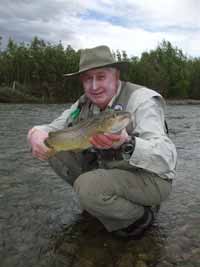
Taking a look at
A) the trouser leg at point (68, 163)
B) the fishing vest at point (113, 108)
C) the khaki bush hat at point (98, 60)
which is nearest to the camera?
the fishing vest at point (113, 108)

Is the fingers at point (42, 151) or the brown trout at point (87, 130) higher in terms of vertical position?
the brown trout at point (87, 130)

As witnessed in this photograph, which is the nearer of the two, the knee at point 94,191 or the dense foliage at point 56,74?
the knee at point 94,191

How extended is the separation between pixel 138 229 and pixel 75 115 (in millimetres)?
1509

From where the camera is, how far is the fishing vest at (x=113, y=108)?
346 cm

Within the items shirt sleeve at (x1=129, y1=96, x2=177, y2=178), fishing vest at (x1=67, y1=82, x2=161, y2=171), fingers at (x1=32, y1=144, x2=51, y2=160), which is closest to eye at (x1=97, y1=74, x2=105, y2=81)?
fishing vest at (x1=67, y1=82, x2=161, y2=171)

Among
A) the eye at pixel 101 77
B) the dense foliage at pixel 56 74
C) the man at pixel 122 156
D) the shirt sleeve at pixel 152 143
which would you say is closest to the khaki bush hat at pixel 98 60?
the man at pixel 122 156

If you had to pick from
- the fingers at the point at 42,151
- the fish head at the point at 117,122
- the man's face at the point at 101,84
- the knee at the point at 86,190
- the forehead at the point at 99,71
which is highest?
the forehead at the point at 99,71

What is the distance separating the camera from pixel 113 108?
3602 millimetres

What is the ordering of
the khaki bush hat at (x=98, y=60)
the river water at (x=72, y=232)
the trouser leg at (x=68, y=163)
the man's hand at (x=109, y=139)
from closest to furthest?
the man's hand at (x=109, y=139), the river water at (x=72, y=232), the khaki bush hat at (x=98, y=60), the trouser leg at (x=68, y=163)

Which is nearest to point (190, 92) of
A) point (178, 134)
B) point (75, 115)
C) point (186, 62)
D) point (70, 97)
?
point (186, 62)

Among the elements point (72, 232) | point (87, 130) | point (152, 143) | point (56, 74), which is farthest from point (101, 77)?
point (56, 74)

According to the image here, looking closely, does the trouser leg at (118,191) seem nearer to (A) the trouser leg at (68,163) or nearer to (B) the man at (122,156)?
(B) the man at (122,156)

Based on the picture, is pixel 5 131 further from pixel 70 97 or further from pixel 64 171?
pixel 70 97

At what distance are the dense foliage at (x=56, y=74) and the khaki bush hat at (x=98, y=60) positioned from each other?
3823 centimetres
